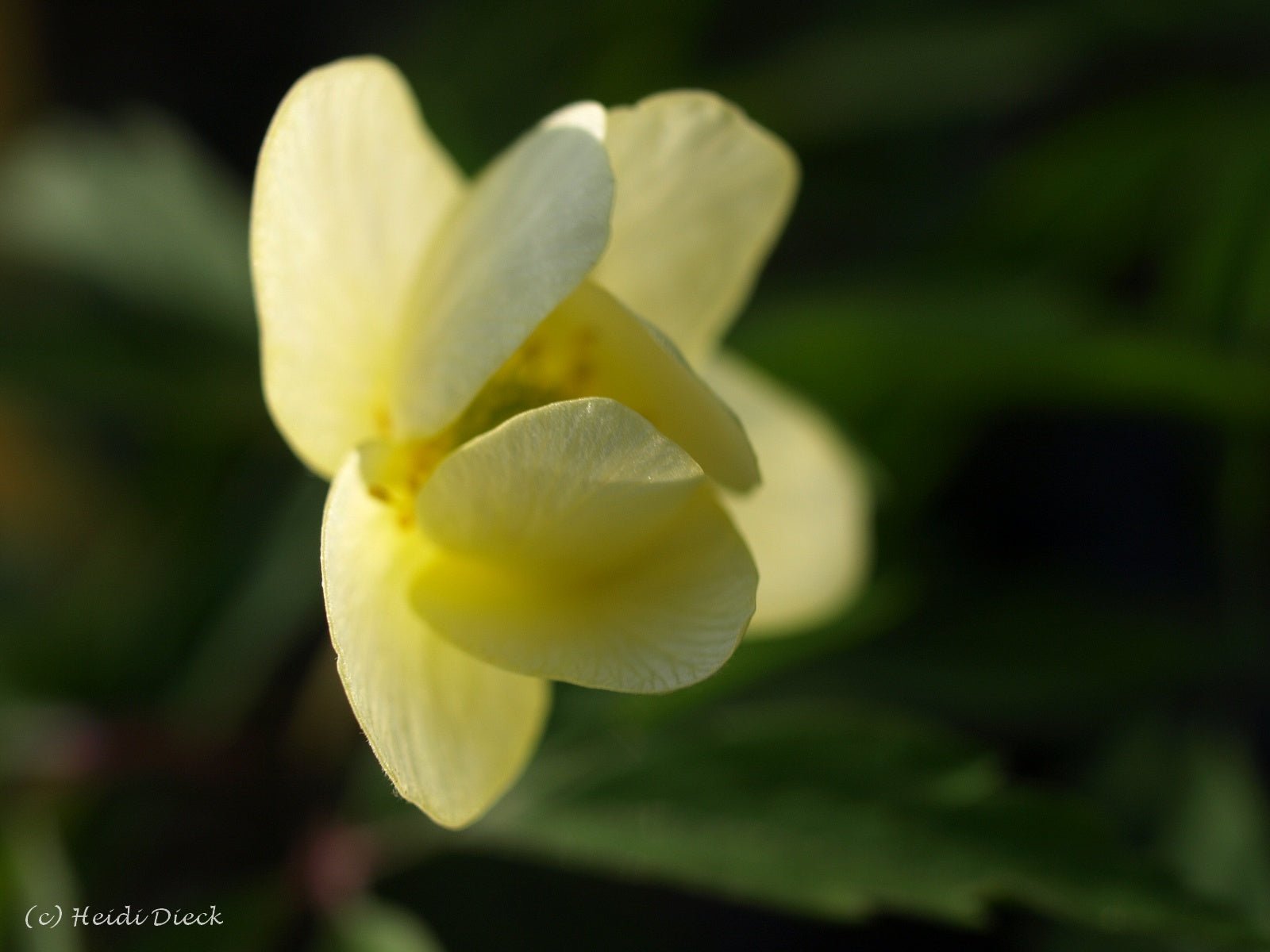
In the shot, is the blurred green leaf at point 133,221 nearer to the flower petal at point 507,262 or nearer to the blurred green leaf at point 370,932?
the blurred green leaf at point 370,932

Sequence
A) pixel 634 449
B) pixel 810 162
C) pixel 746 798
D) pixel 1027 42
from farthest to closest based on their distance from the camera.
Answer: pixel 810 162, pixel 1027 42, pixel 746 798, pixel 634 449

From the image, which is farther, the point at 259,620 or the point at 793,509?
the point at 259,620

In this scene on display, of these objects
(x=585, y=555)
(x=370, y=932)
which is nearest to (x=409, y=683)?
(x=585, y=555)

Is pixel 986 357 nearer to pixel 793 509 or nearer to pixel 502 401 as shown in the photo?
pixel 793 509

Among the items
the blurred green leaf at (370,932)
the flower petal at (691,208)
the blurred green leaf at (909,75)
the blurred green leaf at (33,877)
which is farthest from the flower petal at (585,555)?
the blurred green leaf at (909,75)

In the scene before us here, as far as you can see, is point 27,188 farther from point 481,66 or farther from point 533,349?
point 533,349

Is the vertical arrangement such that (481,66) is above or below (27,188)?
above

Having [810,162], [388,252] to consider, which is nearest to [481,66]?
[810,162]
